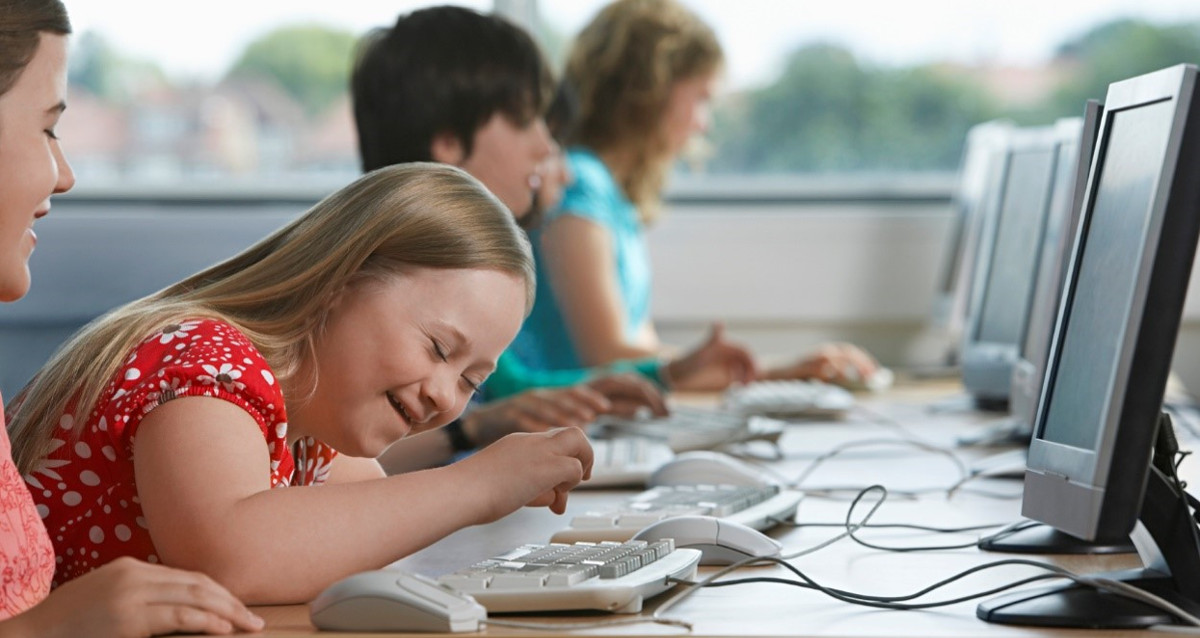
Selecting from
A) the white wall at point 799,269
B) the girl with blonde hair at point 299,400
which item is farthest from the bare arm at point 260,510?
the white wall at point 799,269

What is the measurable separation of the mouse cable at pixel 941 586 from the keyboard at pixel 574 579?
0.02 m

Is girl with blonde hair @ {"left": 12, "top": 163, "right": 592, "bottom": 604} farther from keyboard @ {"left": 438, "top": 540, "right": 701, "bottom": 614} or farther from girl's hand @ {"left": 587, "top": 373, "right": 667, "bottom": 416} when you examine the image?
girl's hand @ {"left": 587, "top": 373, "right": 667, "bottom": 416}

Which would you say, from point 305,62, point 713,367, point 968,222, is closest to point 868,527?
point 713,367

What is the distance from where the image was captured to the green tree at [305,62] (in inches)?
124

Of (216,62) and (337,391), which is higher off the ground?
(216,62)

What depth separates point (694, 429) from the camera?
182 centimetres

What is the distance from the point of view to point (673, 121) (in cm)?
291

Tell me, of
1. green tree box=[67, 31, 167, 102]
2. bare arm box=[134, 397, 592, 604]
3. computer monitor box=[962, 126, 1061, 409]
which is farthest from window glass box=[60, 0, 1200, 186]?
bare arm box=[134, 397, 592, 604]

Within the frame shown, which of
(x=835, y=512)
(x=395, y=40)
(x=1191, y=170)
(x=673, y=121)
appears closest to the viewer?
(x=1191, y=170)

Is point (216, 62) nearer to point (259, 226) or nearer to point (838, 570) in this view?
point (259, 226)

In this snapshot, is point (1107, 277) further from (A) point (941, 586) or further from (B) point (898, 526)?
(B) point (898, 526)

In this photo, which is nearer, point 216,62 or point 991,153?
point 991,153

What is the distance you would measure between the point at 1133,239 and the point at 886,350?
246 cm

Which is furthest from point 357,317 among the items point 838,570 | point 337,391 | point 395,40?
point 395,40
